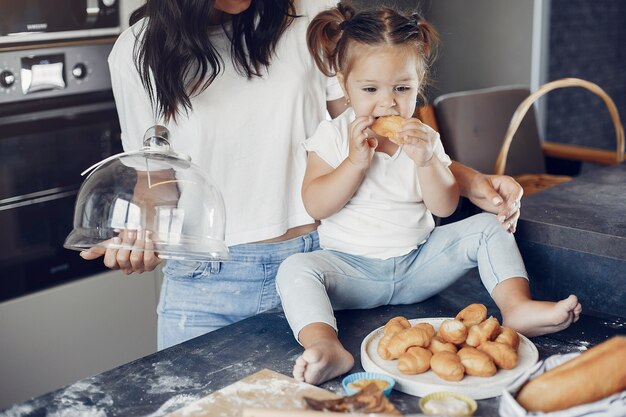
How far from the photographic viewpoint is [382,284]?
1.45 metres

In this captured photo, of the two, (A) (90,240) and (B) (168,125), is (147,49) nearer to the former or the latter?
(B) (168,125)

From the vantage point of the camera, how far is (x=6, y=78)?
7.00ft

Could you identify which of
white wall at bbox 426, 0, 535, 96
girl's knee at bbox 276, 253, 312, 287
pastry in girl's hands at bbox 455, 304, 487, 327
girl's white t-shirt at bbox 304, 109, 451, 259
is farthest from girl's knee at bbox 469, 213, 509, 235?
white wall at bbox 426, 0, 535, 96

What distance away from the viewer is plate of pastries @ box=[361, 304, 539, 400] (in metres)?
1.11

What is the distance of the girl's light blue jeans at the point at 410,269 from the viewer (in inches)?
54.3

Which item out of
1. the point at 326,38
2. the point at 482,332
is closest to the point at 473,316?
the point at 482,332

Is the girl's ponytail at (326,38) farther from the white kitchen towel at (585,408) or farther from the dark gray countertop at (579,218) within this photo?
the white kitchen towel at (585,408)

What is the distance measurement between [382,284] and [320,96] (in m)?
0.42

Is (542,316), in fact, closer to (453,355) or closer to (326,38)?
(453,355)

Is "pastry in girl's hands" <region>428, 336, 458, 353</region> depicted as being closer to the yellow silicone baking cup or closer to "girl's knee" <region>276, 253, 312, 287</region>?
the yellow silicone baking cup

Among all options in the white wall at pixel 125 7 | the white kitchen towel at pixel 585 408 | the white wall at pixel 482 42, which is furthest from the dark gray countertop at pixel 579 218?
the white wall at pixel 482 42

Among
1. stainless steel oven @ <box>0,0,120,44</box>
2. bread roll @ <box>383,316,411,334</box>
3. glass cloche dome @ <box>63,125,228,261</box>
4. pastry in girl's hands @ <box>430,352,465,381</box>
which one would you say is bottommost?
pastry in girl's hands @ <box>430,352,465,381</box>

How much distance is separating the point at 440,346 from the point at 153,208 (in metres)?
0.46

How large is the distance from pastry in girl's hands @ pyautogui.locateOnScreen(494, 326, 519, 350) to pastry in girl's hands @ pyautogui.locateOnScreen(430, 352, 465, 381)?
85mm
